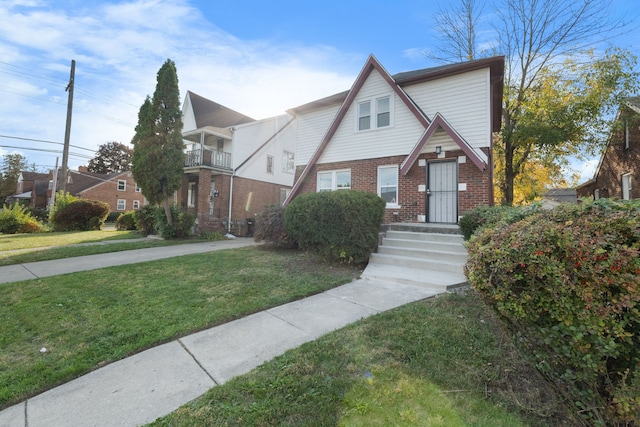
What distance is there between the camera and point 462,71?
9531 mm

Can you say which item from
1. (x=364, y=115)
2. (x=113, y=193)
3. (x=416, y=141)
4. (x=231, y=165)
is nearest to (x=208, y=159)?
(x=231, y=165)

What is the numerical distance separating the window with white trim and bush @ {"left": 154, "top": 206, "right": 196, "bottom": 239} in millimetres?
9184

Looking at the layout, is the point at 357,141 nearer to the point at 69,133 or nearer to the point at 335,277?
the point at 335,277

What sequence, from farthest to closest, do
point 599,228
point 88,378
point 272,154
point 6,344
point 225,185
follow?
point 272,154
point 225,185
point 6,344
point 88,378
point 599,228

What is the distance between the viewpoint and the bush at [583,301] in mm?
1618

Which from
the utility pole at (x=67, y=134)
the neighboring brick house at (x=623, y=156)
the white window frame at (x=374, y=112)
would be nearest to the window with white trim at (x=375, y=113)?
the white window frame at (x=374, y=112)

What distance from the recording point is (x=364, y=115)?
11094 mm

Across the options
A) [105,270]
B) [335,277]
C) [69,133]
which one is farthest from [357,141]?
[69,133]

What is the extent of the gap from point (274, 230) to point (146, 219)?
975cm

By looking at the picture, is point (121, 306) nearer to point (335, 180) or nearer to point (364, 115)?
point (335, 180)

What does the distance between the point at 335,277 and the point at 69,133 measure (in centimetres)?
2152

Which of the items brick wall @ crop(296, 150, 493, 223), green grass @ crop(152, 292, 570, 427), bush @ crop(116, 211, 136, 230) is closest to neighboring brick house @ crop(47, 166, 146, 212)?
bush @ crop(116, 211, 136, 230)

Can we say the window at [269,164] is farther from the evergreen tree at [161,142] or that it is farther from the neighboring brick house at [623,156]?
the neighboring brick house at [623,156]

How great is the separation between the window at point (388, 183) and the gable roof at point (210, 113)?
14088mm
